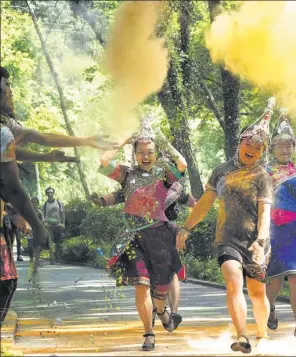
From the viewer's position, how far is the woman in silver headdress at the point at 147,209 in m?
10.8

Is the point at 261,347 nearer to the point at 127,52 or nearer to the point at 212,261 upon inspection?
the point at 127,52

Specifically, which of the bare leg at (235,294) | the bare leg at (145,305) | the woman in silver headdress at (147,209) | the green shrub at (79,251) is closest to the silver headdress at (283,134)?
the woman in silver headdress at (147,209)

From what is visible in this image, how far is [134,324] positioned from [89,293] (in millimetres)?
5210

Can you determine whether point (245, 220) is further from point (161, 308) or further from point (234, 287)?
point (161, 308)

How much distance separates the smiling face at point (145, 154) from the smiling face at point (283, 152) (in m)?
1.36

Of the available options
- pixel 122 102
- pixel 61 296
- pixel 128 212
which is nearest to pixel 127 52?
pixel 122 102

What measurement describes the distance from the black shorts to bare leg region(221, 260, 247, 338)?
0.06 metres

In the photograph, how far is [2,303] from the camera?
9289 mm

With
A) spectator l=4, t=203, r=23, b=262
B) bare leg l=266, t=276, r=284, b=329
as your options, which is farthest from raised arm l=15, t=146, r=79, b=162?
bare leg l=266, t=276, r=284, b=329

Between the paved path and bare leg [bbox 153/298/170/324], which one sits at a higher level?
bare leg [bbox 153/298/170/324]

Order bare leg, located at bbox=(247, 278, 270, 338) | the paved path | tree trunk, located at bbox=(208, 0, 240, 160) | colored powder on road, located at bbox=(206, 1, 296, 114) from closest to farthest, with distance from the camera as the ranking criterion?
1. the paved path
2. bare leg, located at bbox=(247, 278, 270, 338)
3. colored powder on road, located at bbox=(206, 1, 296, 114)
4. tree trunk, located at bbox=(208, 0, 240, 160)

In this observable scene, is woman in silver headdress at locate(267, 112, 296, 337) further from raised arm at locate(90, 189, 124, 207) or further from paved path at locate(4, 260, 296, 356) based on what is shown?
raised arm at locate(90, 189, 124, 207)

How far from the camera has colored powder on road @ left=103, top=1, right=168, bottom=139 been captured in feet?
37.2

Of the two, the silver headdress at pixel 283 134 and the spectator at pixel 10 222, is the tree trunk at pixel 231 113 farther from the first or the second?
the spectator at pixel 10 222
